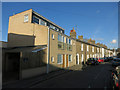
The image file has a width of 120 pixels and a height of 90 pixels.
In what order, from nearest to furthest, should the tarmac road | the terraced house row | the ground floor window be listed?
the tarmac road → the terraced house row → the ground floor window

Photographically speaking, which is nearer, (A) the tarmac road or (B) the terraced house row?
(A) the tarmac road

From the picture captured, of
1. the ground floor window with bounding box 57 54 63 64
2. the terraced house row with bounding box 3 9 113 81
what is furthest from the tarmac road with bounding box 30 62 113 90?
the ground floor window with bounding box 57 54 63 64

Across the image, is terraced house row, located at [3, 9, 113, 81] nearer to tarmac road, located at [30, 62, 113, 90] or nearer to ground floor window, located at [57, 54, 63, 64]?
ground floor window, located at [57, 54, 63, 64]

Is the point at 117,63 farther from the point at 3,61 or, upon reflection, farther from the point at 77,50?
the point at 3,61

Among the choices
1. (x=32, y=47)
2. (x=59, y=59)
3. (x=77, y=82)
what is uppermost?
(x=32, y=47)

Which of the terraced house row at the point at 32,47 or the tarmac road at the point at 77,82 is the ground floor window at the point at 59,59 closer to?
the terraced house row at the point at 32,47

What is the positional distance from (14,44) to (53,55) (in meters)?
6.83

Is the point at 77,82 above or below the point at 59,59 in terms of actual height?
below

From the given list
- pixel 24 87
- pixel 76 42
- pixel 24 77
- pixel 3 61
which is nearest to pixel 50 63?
pixel 24 77

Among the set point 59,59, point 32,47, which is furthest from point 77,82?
point 32,47

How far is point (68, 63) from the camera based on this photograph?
16.6 meters

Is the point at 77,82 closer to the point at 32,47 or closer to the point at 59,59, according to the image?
the point at 59,59

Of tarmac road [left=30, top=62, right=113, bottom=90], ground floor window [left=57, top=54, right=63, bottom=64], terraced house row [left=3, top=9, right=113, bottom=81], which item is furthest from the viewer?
ground floor window [left=57, top=54, right=63, bottom=64]

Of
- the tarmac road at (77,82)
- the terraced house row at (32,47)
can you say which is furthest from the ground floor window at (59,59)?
the tarmac road at (77,82)
